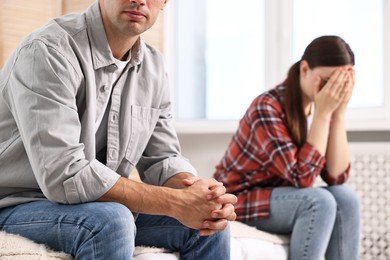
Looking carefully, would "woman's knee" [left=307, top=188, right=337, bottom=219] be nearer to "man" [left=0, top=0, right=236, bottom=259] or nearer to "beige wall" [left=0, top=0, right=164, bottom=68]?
"man" [left=0, top=0, right=236, bottom=259]

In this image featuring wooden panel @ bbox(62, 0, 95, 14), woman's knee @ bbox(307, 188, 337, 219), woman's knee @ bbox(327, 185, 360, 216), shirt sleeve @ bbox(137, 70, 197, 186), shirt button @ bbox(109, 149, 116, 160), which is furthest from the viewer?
wooden panel @ bbox(62, 0, 95, 14)

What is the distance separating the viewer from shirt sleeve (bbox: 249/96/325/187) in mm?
2074

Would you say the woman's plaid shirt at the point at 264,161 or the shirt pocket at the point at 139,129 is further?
the woman's plaid shirt at the point at 264,161

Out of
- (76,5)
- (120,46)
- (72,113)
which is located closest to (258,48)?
(76,5)

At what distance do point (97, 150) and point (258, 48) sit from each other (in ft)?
6.34

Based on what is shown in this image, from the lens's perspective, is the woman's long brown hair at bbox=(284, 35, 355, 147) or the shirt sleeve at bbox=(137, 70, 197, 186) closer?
the shirt sleeve at bbox=(137, 70, 197, 186)

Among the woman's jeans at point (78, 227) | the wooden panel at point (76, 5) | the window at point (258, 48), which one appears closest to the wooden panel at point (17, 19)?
the wooden panel at point (76, 5)

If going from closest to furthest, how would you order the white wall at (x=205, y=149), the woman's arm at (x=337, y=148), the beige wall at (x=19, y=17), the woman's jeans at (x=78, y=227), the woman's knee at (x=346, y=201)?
the woman's jeans at (x=78, y=227) → the woman's knee at (x=346, y=201) → the woman's arm at (x=337, y=148) → the beige wall at (x=19, y=17) → the white wall at (x=205, y=149)

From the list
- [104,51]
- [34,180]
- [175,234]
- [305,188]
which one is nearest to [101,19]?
[104,51]

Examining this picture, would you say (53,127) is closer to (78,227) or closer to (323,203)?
(78,227)

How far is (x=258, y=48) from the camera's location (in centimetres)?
328

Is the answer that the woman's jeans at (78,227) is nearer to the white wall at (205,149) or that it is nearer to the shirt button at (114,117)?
the shirt button at (114,117)

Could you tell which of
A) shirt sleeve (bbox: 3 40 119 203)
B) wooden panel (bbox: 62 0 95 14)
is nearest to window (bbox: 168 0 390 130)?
wooden panel (bbox: 62 0 95 14)

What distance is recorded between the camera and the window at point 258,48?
297cm
